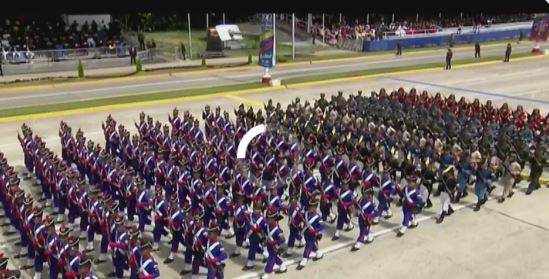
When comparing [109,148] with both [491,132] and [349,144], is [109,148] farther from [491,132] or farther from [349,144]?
[491,132]

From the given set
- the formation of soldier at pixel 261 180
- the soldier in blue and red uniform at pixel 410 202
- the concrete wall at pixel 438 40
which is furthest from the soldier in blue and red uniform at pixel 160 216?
the concrete wall at pixel 438 40

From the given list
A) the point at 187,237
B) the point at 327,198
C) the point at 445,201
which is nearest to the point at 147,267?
the point at 187,237

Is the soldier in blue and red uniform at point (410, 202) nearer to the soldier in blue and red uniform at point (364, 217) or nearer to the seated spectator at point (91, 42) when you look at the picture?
the soldier in blue and red uniform at point (364, 217)

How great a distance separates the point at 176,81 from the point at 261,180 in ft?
66.4

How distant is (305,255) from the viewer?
10070 mm

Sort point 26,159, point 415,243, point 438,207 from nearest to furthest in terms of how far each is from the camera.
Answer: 1. point 415,243
2. point 438,207
3. point 26,159

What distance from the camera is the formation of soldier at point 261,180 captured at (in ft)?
31.6

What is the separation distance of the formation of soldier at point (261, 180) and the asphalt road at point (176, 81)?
41.5ft

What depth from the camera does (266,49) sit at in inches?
1128

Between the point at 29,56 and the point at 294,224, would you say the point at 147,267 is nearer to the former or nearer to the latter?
the point at 294,224

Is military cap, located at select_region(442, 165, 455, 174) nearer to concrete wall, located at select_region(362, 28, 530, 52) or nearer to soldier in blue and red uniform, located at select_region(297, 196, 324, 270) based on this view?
soldier in blue and red uniform, located at select_region(297, 196, 324, 270)

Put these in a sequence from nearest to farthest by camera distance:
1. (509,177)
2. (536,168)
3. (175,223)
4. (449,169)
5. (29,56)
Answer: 1. (175,223)
2. (449,169)
3. (509,177)
4. (536,168)
5. (29,56)

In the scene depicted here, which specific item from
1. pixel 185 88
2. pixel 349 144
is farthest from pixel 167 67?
pixel 349 144

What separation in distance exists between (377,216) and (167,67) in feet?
93.7
